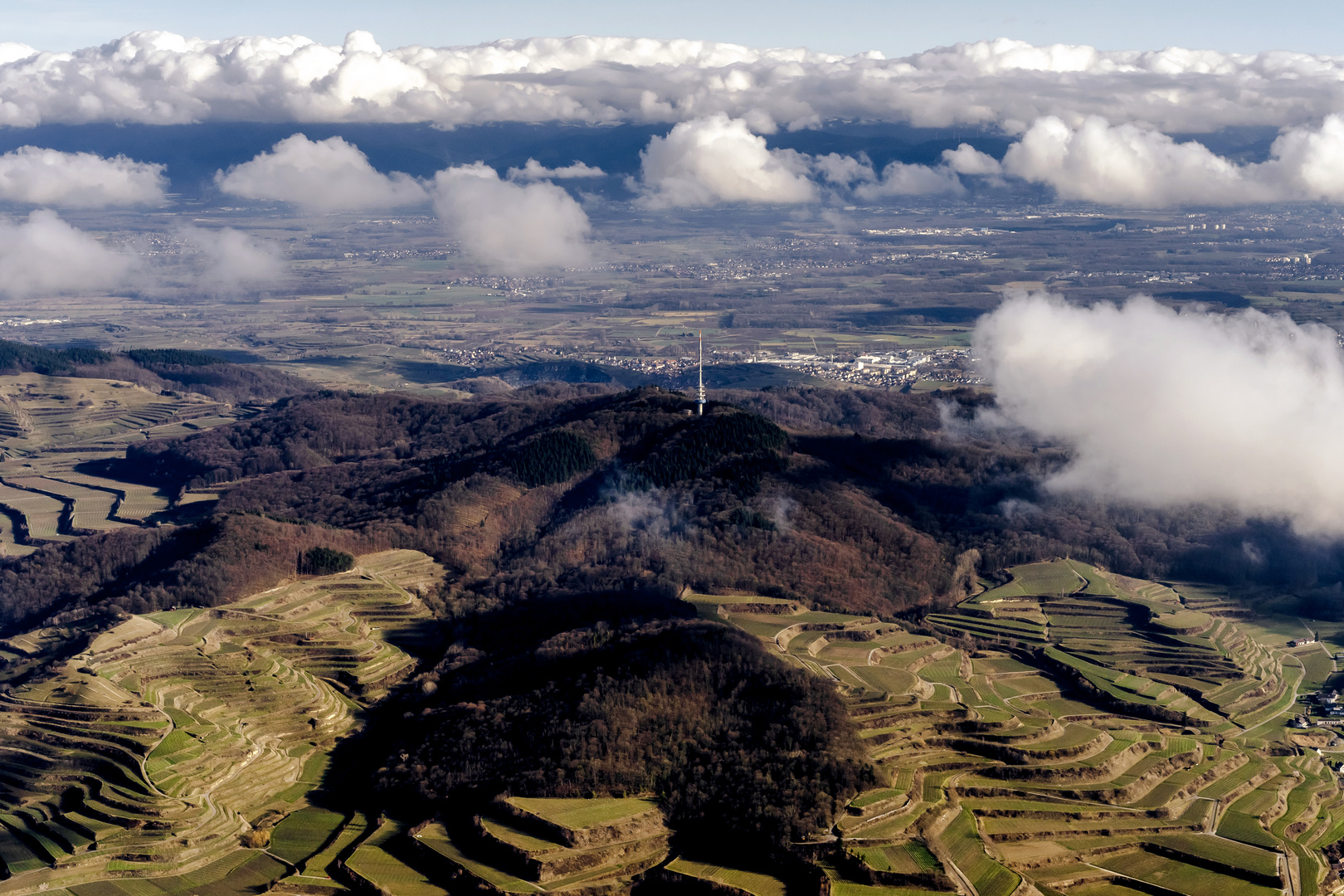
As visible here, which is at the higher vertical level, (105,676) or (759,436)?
(759,436)

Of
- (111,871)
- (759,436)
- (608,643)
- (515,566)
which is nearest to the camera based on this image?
(111,871)

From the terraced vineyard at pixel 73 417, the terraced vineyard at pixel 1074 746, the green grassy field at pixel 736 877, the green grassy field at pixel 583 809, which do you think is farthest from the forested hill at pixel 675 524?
the green grassy field at pixel 736 877

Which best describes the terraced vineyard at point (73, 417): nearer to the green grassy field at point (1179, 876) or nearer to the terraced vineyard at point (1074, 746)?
the terraced vineyard at point (1074, 746)

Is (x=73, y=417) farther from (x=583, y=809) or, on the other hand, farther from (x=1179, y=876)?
(x=1179, y=876)

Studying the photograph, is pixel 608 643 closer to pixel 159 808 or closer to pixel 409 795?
pixel 409 795

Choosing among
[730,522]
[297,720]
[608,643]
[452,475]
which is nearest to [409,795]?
[297,720]

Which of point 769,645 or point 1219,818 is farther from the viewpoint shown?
point 769,645

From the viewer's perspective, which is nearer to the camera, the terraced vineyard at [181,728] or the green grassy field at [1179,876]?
the green grassy field at [1179,876]
